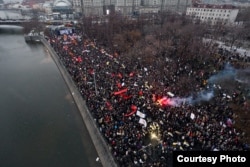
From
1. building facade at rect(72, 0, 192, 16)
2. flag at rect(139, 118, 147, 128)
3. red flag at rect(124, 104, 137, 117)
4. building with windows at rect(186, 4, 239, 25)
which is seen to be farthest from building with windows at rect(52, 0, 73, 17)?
flag at rect(139, 118, 147, 128)

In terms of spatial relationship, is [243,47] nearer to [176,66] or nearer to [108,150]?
[176,66]

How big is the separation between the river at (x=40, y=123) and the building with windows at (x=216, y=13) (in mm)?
51562

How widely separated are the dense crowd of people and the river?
114 inches

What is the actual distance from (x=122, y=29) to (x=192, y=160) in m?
45.8

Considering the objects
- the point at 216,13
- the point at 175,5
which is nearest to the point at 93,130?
the point at 216,13

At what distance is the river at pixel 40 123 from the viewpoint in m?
18.9

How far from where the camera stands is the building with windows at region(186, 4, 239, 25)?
65938 mm

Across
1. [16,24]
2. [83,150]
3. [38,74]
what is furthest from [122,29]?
[16,24]

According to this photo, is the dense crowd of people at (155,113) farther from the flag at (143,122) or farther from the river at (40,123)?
the river at (40,123)

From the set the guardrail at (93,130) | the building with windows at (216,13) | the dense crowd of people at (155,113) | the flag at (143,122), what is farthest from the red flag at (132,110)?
the building with windows at (216,13)

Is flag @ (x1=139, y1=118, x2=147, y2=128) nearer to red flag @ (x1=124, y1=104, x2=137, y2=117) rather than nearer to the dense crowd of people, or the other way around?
the dense crowd of people

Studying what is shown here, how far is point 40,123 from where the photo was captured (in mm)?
23375

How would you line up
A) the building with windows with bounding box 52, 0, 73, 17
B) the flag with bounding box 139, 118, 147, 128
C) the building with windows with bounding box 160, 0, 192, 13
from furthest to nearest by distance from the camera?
the building with windows with bounding box 52, 0, 73, 17, the building with windows with bounding box 160, 0, 192, 13, the flag with bounding box 139, 118, 147, 128

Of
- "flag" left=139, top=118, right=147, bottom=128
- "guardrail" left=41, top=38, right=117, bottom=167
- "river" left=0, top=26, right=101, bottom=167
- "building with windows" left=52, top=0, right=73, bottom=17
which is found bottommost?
"river" left=0, top=26, right=101, bottom=167
